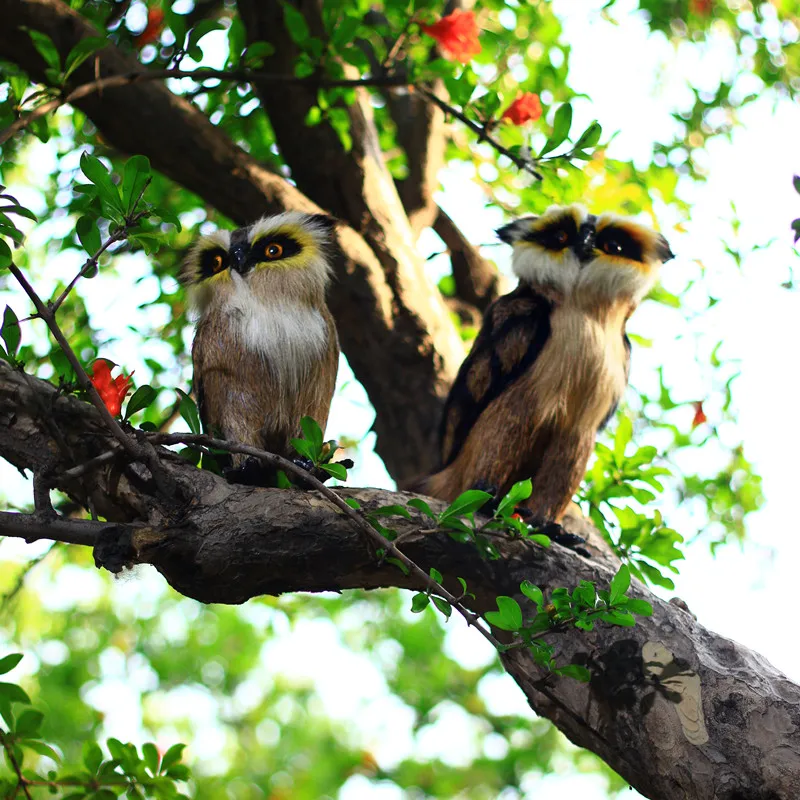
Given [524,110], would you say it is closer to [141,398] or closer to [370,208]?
[370,208]

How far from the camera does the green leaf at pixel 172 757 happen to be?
9.70 ft

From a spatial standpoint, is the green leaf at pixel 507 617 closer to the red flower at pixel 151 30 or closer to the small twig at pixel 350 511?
the small twig at pixel 350 511

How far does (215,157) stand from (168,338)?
111 centimetres

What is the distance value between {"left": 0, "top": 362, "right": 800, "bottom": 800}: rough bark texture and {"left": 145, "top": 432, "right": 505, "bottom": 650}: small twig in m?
0.20

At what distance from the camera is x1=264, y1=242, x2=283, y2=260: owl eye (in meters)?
3.57

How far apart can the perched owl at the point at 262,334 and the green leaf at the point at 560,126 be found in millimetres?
1007

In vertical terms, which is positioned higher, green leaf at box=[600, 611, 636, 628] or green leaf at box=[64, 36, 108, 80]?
green leaf at box=[64, 36, 108, 80]

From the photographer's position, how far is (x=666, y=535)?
375 cm

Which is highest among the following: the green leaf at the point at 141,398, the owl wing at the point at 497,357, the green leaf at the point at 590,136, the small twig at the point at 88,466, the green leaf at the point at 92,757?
the green leaf at the point at 590,136

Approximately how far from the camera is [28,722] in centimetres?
273

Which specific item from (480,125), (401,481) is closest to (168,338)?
(401,481)

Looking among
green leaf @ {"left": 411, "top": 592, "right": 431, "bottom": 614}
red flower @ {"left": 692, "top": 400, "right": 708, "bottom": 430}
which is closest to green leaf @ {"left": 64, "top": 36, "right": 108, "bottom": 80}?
green leaf @ {"left": 411, "top": 592, "right": 431, "bottom": 614}

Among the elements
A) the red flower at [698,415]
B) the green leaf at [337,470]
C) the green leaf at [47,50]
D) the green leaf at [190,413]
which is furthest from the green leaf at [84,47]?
the red flower at [698,415]

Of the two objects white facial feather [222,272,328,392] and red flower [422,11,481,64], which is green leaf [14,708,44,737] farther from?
red flower [422,11,481,64]
